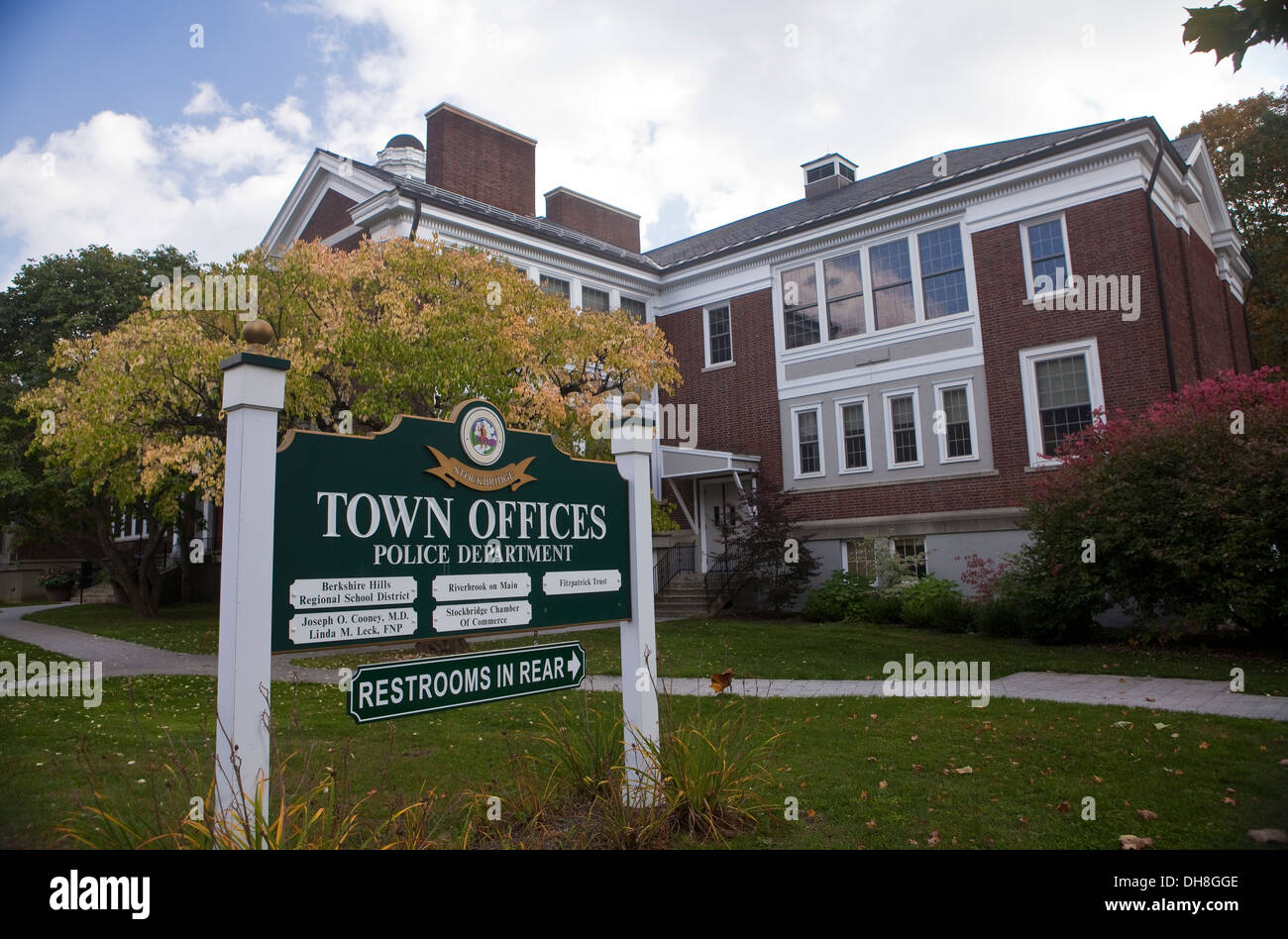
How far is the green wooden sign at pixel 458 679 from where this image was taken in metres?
3.98

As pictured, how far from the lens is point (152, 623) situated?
19.6 m

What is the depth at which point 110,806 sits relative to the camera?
177 inches

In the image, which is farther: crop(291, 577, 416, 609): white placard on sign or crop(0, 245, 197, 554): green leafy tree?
crop(0, 245, 197, 554): green leafy tree

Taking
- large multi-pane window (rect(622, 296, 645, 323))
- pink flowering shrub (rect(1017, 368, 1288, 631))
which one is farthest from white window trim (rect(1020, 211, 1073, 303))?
large multi-pane window (rect(622, 296, 645, 323))

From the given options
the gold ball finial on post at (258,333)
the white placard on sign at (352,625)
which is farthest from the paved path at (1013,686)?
the gold ball finial on post at (258,333)

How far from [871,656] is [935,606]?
160 inches

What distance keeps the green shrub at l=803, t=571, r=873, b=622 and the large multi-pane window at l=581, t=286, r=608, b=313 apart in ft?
31.2

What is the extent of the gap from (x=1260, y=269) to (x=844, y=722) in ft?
89.1

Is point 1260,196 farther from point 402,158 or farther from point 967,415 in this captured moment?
point 402,158

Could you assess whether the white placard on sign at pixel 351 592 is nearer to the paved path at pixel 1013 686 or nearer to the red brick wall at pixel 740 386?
the paved path at pixel 1013 686

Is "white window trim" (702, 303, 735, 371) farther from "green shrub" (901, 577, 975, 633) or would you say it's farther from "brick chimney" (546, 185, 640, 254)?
"green shrub" (901, 577, 975, 633)

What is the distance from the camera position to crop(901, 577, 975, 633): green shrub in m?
15.2
